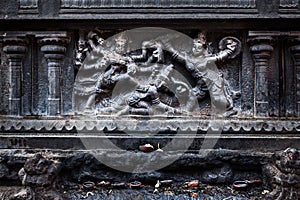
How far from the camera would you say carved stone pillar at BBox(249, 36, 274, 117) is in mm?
5031

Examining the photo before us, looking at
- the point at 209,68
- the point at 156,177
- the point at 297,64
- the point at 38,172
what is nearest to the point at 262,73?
the point at 297,64

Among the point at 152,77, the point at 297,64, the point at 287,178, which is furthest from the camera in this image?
the point at 152,77

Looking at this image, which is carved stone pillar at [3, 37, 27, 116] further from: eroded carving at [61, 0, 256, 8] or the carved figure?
the carved figure

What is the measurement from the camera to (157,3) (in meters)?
5.10

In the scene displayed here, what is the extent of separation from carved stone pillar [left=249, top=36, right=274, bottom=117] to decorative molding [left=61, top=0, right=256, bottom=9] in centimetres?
56

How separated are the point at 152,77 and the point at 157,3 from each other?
3.47 feet

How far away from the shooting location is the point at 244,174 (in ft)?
16.1

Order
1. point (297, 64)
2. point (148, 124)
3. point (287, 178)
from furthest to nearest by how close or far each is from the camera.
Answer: point (297, 64)
point (148, 124)
point (287, 178)

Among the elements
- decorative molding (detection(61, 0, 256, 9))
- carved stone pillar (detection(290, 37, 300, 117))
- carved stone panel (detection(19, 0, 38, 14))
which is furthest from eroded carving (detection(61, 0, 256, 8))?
carved stone pillar (detection(290, 37, 300, 117))

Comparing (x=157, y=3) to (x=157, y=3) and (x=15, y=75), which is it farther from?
(x=15, y=75)

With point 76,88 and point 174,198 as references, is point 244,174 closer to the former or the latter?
point 174,198

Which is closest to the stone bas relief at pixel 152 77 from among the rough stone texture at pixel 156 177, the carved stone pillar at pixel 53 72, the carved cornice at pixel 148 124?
the carved cornice at pixel 148 124

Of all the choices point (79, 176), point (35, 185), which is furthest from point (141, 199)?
point (35, 185)

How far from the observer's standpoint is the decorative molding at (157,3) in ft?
16.6
